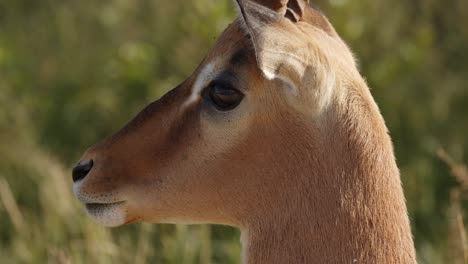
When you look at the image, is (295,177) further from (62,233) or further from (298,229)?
(62,233)

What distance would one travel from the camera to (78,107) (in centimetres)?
834

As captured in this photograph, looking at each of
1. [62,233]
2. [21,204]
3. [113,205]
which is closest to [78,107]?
[21,204]

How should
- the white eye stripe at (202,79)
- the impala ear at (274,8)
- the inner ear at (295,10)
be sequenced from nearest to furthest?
the impala ear at (274,8) < the white eye stripe at (202,79) < the inner ear at (295,10)

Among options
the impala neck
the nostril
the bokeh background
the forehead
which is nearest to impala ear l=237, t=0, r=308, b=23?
the forehead

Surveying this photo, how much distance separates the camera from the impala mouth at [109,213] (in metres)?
3.73

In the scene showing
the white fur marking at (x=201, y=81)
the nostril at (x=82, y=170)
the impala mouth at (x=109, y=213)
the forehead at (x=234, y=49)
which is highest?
the forehead at (x=234, y=49)

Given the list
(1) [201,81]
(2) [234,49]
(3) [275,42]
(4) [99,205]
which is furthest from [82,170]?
(3) [275,42]

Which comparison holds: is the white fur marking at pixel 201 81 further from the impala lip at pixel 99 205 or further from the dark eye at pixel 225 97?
the impala lip at pixel 99 205

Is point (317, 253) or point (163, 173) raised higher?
point (163, 173)

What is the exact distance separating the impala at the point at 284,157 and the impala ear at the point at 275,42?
32 mm

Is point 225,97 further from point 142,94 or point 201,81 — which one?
point 142,94

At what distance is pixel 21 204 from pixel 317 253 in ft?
13.8

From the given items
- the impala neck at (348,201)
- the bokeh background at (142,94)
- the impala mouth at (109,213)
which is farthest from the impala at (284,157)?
the bokeh background at (142,94)

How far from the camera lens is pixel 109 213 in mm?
3750
